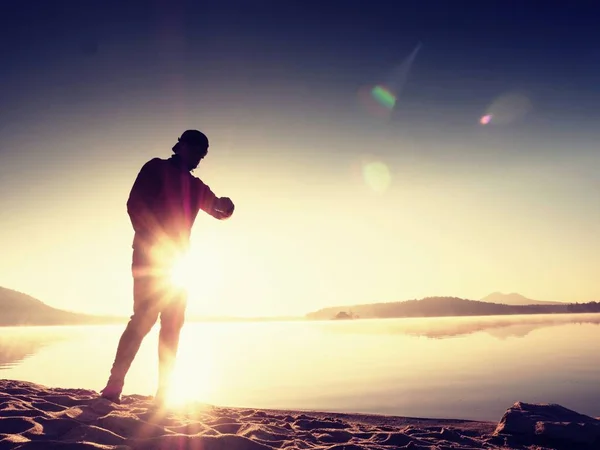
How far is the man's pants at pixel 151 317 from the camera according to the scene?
4.72 m

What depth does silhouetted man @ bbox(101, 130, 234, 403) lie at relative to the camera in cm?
489

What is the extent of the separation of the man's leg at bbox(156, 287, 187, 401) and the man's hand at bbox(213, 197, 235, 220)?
113 cm

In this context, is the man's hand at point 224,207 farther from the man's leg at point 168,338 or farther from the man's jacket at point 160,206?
the man's leg at point 168,338

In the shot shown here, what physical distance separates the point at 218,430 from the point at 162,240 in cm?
228

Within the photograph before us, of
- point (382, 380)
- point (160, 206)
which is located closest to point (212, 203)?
point (160, 206)

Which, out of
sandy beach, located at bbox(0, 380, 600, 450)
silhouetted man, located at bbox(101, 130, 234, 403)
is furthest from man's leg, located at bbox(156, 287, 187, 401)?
sandy beach, located at bbox(0, 380, 600, 450)

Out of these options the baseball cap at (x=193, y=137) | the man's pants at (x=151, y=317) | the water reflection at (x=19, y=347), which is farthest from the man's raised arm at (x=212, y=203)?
the water reflection at (x=19, y=347)

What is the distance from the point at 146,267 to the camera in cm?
495

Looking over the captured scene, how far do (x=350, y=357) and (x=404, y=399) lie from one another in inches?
335

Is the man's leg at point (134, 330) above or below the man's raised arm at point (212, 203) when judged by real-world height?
below

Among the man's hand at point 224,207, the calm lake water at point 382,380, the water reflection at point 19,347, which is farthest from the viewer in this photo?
the water reflection at point 19,347

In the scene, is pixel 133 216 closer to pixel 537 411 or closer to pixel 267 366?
pixel 537 411

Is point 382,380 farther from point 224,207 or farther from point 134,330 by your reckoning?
point 134,330

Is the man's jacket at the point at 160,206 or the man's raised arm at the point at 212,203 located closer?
the man's jacket at the point at 160,206
